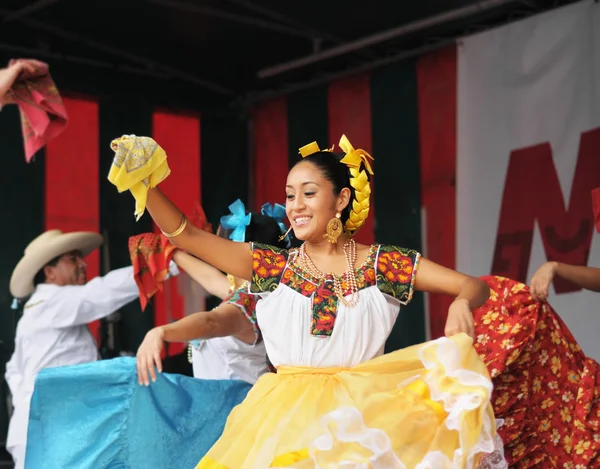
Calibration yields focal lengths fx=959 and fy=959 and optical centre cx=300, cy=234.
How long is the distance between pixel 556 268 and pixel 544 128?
2024mm

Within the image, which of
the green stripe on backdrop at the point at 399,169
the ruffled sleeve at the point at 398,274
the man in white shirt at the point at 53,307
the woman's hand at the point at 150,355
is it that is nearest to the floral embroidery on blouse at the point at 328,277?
the ruffled sleeve at the point at 398,274

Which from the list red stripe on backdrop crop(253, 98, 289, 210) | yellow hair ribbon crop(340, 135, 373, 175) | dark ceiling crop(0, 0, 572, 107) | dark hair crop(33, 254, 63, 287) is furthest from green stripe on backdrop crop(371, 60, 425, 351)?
yellow hair ribbon crop(340, 135, 373, 175)

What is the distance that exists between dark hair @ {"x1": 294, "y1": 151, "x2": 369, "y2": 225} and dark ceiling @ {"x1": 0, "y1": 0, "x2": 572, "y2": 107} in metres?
2.67

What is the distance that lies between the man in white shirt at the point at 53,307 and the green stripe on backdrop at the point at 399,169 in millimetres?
1783

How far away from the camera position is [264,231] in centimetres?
389

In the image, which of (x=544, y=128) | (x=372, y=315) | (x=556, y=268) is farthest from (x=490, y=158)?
(x=372, y=315)

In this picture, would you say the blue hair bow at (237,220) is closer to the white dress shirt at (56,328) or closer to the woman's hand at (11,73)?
the woman's hand at (11,73)

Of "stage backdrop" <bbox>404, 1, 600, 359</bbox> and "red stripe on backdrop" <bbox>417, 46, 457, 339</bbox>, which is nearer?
"stage backdrop" <bbox>404, 1, 600, 359</bbox>

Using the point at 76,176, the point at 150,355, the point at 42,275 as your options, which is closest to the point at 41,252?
the point at 42,275

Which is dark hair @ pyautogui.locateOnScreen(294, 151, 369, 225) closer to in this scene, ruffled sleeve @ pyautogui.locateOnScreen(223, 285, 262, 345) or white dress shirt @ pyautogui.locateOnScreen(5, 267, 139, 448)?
ruffled sleeve @ pyautogui.locateOnScreen(223, 285, 262, 345)

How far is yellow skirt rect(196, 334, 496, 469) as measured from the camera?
7.88ft

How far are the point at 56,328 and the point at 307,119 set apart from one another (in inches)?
91.7

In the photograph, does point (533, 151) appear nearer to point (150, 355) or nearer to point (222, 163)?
point (222, 163)

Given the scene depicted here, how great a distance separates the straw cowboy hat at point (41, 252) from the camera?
5.47 metres
